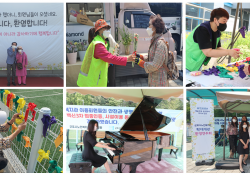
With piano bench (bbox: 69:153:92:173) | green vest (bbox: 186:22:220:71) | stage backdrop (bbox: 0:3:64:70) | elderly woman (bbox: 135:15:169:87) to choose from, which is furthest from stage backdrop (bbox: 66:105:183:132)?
stage backdrop (bbox: 0:3:64:70)

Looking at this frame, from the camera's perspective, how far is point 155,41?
2.27 metres

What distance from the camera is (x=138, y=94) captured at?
314cm

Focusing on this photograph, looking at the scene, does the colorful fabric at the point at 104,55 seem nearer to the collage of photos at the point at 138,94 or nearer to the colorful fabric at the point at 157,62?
the collage of photos at the point at 138,94

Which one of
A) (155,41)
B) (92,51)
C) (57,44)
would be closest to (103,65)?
(92,51)

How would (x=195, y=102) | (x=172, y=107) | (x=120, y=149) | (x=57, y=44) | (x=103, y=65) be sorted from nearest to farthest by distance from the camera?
(x=103, y=65) < (x=120, y=149) < (x=195, y=102) < (x=172, y=107) < (x=57, y=44)

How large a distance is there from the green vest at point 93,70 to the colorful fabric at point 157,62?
57 centimetres

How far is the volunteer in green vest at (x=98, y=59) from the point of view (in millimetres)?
2445

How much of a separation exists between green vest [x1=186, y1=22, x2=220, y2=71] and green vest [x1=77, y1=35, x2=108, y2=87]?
0.98 metres

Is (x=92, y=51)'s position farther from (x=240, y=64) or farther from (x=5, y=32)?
(x=5, y=32)

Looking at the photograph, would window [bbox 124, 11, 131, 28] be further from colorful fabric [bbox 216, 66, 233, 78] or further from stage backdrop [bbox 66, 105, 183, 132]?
colorful fabric [bbox 216, 66, 233, 78]

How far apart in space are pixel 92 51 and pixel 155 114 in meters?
1.49

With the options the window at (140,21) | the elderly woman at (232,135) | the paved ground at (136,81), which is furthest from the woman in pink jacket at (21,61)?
the elderly woman at (232,135)

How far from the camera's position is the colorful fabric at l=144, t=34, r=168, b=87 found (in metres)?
2.24

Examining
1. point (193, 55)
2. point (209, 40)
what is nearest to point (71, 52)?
point (193, 55)
